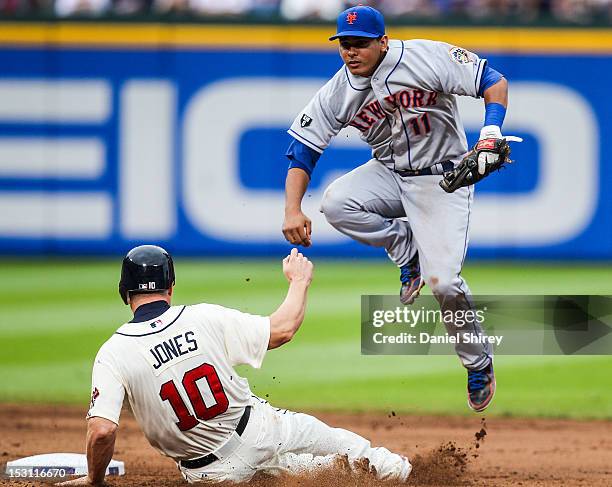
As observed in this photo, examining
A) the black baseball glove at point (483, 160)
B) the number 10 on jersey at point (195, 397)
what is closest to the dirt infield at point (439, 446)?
the number 10 on jersey at point (195, 397)

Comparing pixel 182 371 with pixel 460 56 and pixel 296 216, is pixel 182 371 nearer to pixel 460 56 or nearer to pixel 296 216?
pixel 296 216

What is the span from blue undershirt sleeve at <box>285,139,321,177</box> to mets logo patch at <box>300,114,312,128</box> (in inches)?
4.0

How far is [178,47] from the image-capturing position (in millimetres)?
12062

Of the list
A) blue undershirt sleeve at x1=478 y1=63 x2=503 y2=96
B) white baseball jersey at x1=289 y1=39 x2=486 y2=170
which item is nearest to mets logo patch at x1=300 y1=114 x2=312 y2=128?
white baseball jersey at x1=289 y1=39 x2=486 y2=170

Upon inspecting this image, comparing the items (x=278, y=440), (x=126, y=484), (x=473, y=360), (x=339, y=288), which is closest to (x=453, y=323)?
(x=473, y=360)

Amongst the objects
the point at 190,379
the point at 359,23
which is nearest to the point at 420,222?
the point at 359,23

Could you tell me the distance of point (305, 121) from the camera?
6.05m

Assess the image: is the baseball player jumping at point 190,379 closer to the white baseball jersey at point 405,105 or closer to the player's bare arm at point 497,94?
the white baseball jersey at point 405,105

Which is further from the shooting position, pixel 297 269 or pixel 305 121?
pixel 305 121

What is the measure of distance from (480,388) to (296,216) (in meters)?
1.46

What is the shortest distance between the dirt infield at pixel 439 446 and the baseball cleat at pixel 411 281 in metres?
0.89

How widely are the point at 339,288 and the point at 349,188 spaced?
18.4ft

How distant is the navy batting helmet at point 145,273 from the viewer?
4887mm

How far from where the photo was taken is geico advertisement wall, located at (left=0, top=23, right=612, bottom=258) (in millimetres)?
12016
